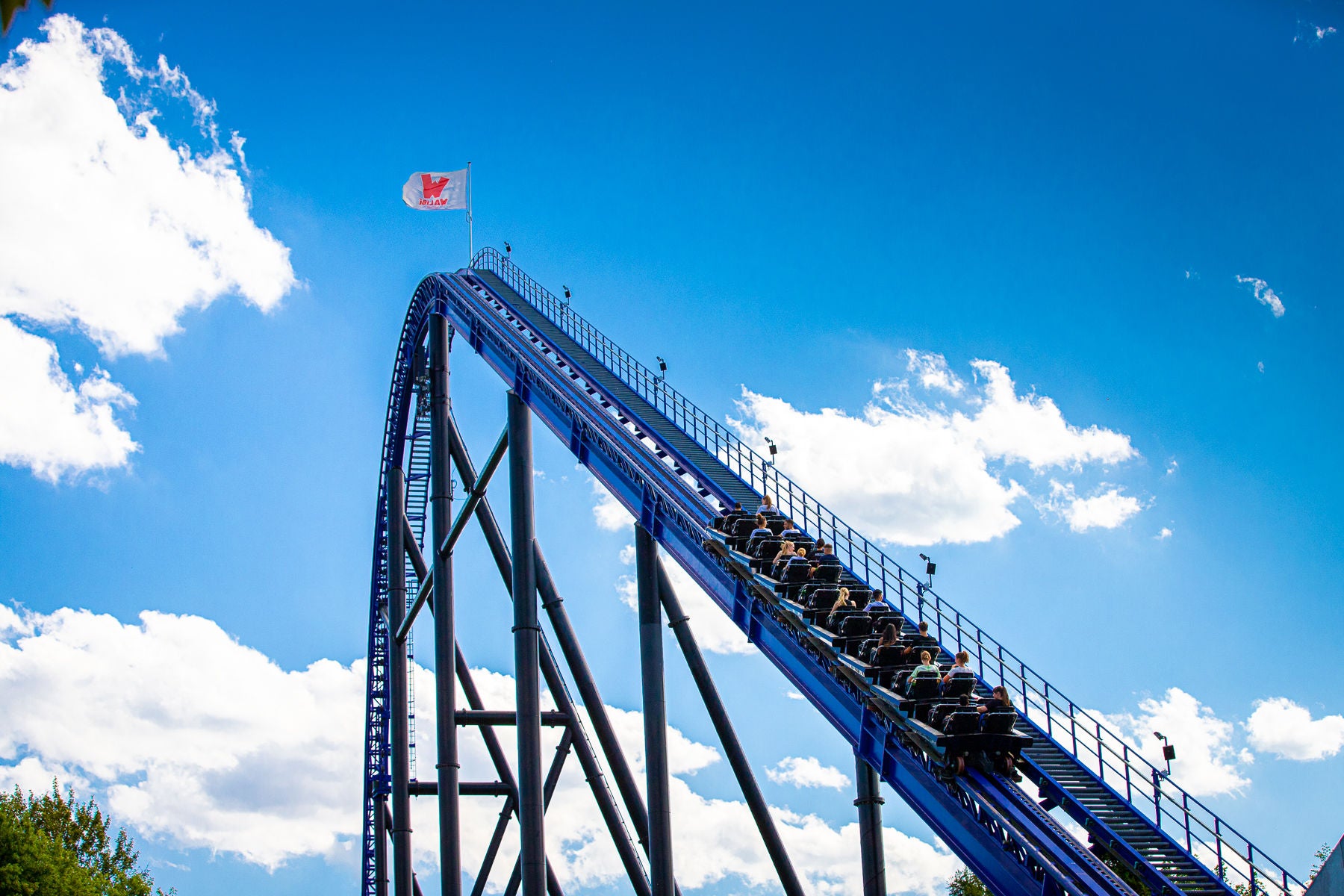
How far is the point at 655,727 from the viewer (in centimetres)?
1609

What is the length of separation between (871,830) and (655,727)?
3107mm

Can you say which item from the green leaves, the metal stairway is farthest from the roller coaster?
the green leaves

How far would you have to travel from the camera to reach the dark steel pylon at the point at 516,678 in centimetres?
1689

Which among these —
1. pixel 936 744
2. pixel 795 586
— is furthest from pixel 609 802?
pixel 936 744

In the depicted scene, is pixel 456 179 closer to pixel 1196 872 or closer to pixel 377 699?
pixel 377 699

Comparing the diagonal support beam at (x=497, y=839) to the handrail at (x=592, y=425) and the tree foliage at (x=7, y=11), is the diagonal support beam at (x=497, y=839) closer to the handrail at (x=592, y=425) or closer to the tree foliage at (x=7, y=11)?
the handrail at (x=592, y=425)

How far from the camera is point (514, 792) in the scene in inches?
902

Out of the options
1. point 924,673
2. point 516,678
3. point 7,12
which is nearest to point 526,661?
point 516,678

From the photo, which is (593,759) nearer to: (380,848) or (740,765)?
(740,765)

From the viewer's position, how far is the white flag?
28.8 metres

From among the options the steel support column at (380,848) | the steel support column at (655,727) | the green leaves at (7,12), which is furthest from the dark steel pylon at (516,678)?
the green leaves at (7,12)

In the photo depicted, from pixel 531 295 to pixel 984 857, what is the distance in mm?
17076

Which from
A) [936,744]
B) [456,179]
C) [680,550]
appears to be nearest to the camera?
[936,744]

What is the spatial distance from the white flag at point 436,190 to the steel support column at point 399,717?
6.77m
